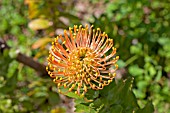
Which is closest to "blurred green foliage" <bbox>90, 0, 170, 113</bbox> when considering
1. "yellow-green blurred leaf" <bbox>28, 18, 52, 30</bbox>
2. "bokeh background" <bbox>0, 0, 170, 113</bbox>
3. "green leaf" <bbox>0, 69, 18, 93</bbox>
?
"bokeh background" <bbox>0, 0, 170, 113</bbox>

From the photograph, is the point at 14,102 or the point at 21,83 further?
the point at 21,83

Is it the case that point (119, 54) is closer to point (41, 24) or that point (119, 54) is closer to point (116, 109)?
point (41, 24)

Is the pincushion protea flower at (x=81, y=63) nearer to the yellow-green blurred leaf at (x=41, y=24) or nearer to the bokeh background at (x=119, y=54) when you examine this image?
the bokeh background at (x=119, y=54)

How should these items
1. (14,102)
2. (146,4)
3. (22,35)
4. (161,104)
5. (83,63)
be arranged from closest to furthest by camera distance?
(83,63) → (14,102) → (161,104) → (146,4) → (22,35)

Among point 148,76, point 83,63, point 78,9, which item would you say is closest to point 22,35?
point 78,9

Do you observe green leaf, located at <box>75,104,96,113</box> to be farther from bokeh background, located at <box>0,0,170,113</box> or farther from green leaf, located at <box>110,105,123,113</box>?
bokeh background, located at <box>0,0,170,113</box>


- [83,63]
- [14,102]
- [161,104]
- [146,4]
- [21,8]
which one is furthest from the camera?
[21,8]

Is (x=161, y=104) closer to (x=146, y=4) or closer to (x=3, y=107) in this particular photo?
(x=146, y=4)
